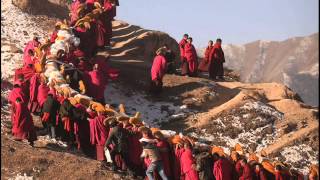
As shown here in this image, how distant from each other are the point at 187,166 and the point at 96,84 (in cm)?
478

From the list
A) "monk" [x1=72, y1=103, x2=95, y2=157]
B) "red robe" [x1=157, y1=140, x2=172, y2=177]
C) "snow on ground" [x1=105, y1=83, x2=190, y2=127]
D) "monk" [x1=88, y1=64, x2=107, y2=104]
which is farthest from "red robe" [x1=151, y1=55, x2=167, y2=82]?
"red robe" [x1=157, y1=140, x2=172, y2=177]

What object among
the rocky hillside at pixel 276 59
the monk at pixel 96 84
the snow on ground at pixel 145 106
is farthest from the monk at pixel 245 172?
the rocky hillside at pixel 276 59

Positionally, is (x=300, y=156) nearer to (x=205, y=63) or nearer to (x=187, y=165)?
(x=187, y=165)

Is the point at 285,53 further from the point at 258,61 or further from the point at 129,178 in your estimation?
the point at 129,178

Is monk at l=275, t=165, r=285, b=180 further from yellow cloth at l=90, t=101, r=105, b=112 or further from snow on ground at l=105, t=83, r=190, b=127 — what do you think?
snow on ground at l=105, t=83, r=190, b=127

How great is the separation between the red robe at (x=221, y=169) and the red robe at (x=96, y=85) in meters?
4.84

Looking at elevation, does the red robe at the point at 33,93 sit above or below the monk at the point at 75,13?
below

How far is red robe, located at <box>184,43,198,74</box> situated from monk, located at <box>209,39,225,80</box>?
0.62 meters

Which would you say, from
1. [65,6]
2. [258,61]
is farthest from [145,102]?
[258,61]

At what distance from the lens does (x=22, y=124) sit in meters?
14.3

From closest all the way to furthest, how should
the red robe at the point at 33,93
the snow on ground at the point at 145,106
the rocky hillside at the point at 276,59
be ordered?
the red robe at the point at 33,93, the snow on ground at the point at 145,106, the rocky hillside at the point at 276,59

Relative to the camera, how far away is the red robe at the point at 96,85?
1736cm

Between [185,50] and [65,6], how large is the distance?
8.11 m

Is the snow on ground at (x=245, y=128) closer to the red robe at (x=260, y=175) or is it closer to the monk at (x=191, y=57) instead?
the monk at (x=191, y=57)
